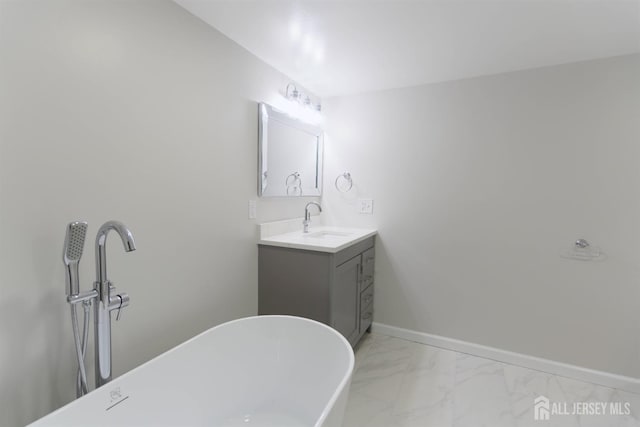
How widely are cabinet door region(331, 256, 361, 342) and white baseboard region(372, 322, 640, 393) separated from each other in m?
0.54

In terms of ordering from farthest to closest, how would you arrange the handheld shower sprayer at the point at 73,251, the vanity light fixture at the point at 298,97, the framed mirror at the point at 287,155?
the vanity light fixture at the point at 298,97 → the framed mirror at the point at 287,155 → the handheld shower sprayer at the point at 73,251

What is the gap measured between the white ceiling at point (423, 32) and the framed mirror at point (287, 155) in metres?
0.41

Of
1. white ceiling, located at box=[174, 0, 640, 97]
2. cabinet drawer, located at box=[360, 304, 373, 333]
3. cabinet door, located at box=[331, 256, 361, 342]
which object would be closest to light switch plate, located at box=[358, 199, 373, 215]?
cabinet door, located at box=[331, 256, 361, 342]

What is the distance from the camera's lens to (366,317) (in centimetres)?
252

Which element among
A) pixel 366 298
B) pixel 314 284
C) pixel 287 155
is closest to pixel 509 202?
pixel 366 298

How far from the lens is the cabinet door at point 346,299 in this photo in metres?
1.95

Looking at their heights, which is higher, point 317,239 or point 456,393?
point 317,239

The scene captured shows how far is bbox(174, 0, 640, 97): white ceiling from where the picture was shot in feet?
4.85

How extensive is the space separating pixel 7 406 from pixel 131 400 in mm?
379

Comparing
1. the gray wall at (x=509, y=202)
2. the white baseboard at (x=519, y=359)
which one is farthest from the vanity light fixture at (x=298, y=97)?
the white baseboard at (x=519, y=359)

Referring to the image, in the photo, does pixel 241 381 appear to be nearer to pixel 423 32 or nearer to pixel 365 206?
pixel 365 206

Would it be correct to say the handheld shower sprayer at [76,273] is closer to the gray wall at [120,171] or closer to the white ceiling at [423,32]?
the gray wall at [120,171]

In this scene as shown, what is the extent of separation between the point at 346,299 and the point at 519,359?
4.51 ft

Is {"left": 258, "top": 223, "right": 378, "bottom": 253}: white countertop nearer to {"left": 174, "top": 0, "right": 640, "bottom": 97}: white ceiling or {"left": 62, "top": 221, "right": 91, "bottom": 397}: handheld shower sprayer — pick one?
{"left": 62, "top": 221, "right": 91, "bottom": 397}: handheld shower sprayer
